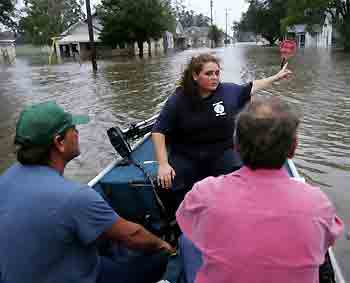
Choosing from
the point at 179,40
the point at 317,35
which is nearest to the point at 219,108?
the point at 317,35

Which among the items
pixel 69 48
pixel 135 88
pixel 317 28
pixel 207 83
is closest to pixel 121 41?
pixel 69 48

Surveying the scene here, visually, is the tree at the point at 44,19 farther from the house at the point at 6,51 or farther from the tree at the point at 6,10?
the tree at the point at 6,10

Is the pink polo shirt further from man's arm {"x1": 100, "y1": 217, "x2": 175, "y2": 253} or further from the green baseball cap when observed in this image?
the green baseball cap

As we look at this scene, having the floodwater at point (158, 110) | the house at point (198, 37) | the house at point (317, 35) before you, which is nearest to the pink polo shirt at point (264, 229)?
the floodwater at point (158, 110)

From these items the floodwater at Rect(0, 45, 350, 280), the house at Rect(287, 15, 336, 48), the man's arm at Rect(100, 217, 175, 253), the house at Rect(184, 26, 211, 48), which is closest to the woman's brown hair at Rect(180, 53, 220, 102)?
the man's arm at Rect(100, 217, 175, 253)

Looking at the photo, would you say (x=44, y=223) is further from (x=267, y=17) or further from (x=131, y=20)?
(x=267, y=17)

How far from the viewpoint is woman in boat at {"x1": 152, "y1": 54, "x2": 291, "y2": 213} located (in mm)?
3260

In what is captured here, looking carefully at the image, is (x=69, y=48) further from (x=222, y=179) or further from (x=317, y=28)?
(x=222, y=179)

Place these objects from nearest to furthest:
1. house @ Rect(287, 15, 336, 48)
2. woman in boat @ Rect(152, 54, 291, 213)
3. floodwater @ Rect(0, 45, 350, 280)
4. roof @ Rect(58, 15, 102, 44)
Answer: woman in boat @ Rect(152, 54, 291, 213)
floodwater @ Rect(0, 45, 350, 280)
house @ Rect(287, 15, 336, 48)
roof @ Rect(58, 15, 102, 44)

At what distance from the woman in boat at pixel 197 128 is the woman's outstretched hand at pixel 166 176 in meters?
0.02

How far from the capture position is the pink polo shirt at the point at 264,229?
4.69 ft

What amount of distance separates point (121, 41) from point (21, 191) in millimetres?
38569

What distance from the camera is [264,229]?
4.71ft

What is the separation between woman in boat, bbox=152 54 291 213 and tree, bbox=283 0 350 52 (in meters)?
36.4
